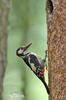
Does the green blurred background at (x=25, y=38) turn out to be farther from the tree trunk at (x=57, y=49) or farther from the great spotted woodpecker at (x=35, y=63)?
the tree trunk at (x=57, y=49)

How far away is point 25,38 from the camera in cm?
1695

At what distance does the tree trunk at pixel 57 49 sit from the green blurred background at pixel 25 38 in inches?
417

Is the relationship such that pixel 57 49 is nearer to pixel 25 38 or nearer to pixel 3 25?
pixel 3 25

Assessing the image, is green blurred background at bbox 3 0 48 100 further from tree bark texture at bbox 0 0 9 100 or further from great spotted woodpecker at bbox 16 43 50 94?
great spotted woodpecker at bbox 16 43 50 94

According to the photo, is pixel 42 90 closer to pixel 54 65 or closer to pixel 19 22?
pixel 19 22

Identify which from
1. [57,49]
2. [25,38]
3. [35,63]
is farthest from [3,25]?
[25,38]

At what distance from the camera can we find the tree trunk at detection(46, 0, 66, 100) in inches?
196

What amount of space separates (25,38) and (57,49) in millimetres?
11976

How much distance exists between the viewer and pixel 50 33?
517 centimetres

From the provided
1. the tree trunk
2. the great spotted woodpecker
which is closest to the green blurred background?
the great spotted woodpecker

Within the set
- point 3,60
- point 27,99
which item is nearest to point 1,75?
point 3,60

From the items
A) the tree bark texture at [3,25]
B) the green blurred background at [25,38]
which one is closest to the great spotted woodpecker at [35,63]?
the tree bark texture at [3,25]

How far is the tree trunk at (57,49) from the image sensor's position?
4.97 meters

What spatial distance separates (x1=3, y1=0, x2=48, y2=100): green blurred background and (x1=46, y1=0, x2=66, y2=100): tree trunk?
1058 centimetres
